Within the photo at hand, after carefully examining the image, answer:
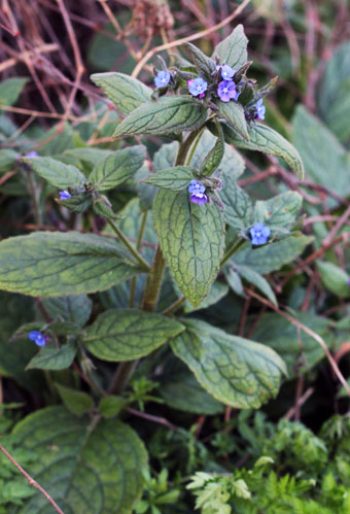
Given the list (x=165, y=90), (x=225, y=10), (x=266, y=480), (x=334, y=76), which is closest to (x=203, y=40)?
(x=225, y=10)

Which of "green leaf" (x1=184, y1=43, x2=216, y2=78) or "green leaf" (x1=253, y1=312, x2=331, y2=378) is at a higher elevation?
"green leaf" (x1=184, y1=43, x2=216, y2=78)

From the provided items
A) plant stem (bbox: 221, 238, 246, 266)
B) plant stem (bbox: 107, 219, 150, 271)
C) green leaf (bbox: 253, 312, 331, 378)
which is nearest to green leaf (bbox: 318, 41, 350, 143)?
green leaf (bbox: 253, 312, 331, 378)

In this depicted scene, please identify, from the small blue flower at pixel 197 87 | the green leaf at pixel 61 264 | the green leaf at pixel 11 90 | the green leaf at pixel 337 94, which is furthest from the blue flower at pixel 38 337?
the green leaf at pixel 337 94

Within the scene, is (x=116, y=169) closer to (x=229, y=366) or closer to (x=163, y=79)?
(x=163, y=79)

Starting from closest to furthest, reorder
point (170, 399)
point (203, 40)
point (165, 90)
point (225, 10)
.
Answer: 1. point (165, 90)
2. point (170, 399)
3. point (203, 40)
4. point (225, 10)

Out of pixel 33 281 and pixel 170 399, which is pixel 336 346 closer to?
pixel 170 399

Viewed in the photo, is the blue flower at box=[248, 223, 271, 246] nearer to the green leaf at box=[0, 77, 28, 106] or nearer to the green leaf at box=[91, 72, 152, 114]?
the green leaf at box=[91, 72, 152, 114]

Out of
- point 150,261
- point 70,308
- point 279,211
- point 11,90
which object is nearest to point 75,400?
point 70,308
